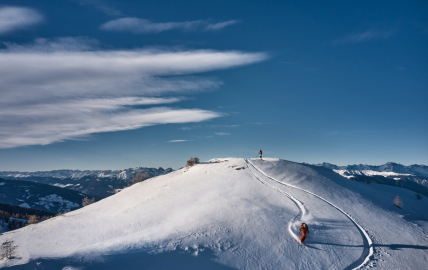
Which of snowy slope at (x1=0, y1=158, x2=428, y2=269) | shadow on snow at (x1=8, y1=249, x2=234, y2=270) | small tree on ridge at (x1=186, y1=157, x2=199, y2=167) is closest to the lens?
shadow on snow at (x1=8, y1=249, x2=234, y2=270)

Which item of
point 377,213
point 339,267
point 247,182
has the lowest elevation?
point 339,267

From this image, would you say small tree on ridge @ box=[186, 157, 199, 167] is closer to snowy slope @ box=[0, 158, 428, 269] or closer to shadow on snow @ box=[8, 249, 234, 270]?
snowy slope @ box=[0, 158, 428, 269]

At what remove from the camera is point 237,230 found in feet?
63.1

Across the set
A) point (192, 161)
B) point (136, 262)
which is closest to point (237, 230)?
point (136, 262)

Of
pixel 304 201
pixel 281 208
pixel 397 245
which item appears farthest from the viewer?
pixel 304 201

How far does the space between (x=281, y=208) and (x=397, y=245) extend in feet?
33.2

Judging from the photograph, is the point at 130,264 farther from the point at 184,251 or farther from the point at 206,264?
the point at 206,264

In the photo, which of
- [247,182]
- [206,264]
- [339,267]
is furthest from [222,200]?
[339,267]

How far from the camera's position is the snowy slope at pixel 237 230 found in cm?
1529

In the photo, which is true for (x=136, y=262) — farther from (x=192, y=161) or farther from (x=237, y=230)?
(x=192, y=161)

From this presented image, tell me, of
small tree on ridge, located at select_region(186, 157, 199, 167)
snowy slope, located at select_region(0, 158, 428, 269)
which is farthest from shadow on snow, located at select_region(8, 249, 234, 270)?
small tree on ridge, located at select_region(186, 157, 199, 167)

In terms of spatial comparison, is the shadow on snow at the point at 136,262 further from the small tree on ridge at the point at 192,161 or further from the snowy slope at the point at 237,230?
the small tree on ridge at the point at 192,161

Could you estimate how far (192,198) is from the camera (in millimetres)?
28594

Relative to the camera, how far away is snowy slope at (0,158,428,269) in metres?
15.3
